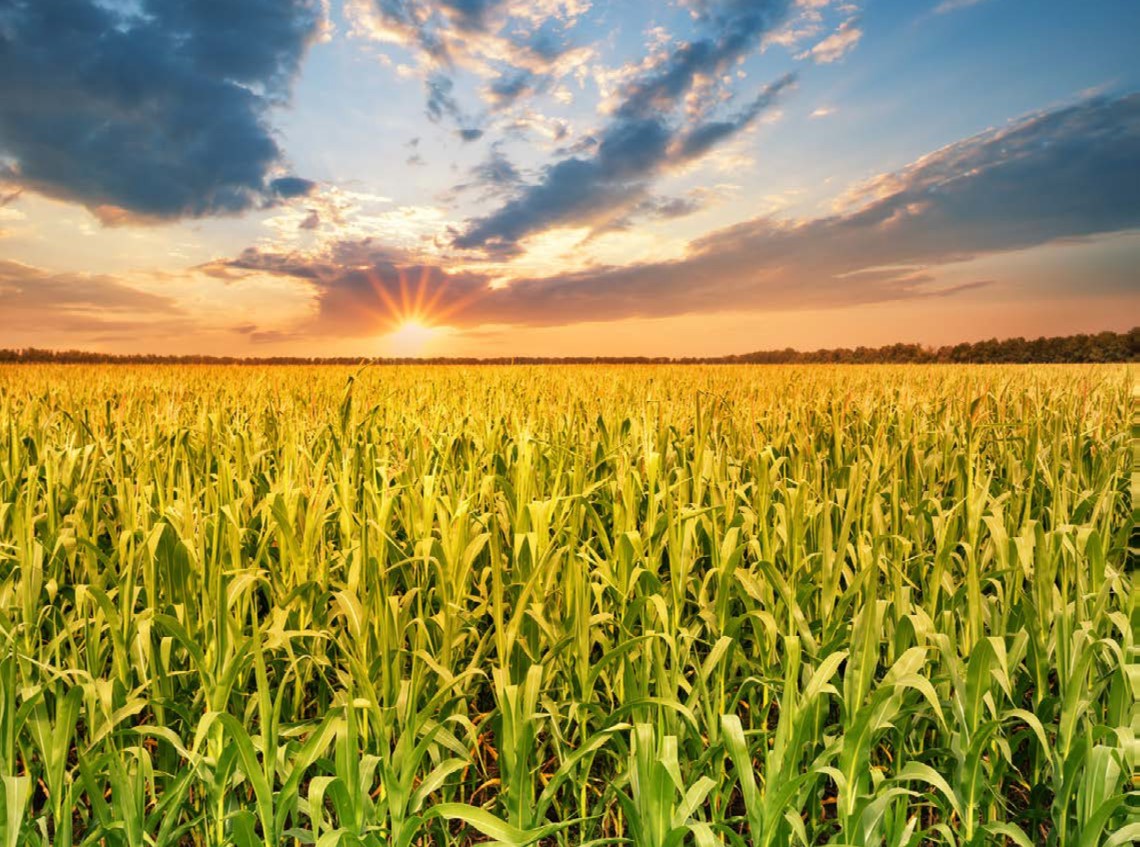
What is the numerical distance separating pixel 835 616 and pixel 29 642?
2703mm

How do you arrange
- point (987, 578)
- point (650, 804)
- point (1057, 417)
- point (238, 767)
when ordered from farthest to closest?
point (1057, 417), point (987, 578), point (238, 767), point (650, 804)

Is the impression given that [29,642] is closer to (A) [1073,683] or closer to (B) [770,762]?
(B) [770,762]

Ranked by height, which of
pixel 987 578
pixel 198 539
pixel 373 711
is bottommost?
pixel 373 711

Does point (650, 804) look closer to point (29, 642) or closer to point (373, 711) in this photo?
point (373, 711)

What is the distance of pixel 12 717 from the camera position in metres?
1.89

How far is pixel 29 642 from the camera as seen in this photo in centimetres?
223

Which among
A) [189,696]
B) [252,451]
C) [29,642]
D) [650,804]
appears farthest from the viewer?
[252,451]

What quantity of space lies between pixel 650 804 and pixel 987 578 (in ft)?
5.09

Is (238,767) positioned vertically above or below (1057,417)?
below

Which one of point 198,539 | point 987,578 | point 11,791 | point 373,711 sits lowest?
point 11,791

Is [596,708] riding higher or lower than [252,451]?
lower

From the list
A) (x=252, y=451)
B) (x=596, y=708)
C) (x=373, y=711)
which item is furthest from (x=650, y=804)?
(x=252, y=451)

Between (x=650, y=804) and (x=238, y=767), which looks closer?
(x=650, y=804)

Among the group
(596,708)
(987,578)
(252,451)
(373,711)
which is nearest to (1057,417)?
(987,578)
